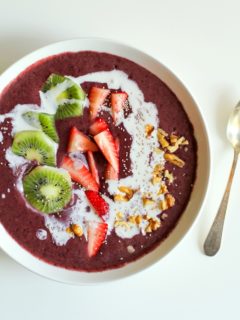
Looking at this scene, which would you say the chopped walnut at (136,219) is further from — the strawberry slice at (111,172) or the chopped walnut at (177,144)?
the chopped walnut at (177,144)

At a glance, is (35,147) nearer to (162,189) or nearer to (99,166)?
(99,166)

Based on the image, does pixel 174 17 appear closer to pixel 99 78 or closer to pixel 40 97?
pixel 99 78

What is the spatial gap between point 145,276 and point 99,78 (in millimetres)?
743

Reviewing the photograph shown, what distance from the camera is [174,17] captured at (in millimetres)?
2137

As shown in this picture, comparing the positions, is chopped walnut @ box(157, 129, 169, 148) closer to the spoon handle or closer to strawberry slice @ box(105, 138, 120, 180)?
strawberry slice @ box(105, 138, 120, 180)

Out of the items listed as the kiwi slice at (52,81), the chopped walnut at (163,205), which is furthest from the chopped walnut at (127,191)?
the kiwi slice at (52,81)

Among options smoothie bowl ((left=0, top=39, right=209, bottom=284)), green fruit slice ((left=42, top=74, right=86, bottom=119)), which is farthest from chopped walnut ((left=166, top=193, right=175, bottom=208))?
green fruit slice ((left=42, top=74, right=86, bottom=119))

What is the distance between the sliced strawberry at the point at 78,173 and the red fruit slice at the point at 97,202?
21 mm

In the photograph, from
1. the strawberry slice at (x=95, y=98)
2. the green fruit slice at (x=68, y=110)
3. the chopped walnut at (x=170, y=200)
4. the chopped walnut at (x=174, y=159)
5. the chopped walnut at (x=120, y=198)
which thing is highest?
the strawberry slice at (x=95, y=98)

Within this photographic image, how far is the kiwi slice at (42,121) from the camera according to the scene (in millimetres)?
1976

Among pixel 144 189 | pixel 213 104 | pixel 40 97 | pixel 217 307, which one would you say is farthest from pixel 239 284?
→ pixel 40 97

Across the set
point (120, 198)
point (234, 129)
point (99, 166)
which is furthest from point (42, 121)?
point (234, 129)

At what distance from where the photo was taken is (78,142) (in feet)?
6.54

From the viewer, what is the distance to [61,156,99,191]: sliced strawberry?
6.59 ft
